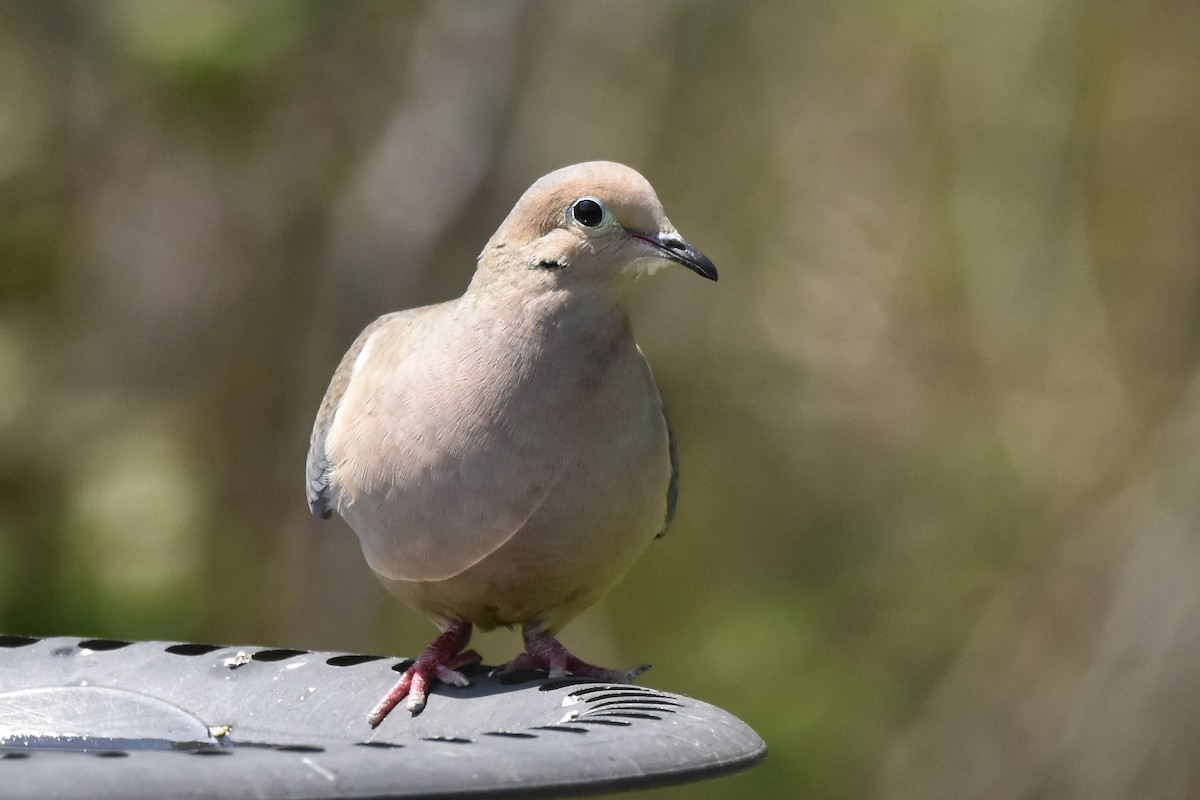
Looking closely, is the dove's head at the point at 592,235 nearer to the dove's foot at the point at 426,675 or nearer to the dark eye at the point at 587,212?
the dark eye at the point at 587,212

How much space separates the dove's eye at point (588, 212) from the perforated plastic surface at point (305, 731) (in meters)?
0.88

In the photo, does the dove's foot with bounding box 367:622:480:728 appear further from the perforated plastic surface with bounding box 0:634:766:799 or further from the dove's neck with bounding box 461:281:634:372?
the dove's neck with bounding box 461:281:634:372

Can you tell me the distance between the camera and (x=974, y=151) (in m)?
6.89

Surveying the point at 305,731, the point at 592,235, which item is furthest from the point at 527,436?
the point at 305,731

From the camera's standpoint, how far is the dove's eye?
2996 mm

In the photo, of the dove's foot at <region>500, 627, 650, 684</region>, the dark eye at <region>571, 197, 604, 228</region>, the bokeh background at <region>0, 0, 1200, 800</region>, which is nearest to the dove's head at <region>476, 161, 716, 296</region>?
the dark eye at <region>571, 197, 604, 228</region>

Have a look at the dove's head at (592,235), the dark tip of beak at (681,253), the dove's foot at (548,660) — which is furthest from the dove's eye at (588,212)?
the dove's foot at (548,660)

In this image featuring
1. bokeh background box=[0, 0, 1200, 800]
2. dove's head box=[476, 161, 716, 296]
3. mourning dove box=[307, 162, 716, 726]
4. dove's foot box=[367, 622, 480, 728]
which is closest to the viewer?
dove's foot box=[367, 622, 480, 728]

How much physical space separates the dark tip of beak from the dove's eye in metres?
0.11

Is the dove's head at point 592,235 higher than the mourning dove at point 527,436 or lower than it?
higher

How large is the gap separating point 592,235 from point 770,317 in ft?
14.6

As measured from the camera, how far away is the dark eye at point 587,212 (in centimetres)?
300

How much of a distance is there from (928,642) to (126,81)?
4154 millimetres

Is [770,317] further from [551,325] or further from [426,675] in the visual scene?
[426,675]
